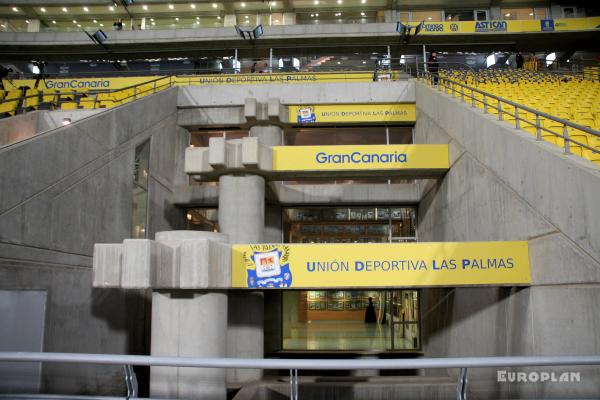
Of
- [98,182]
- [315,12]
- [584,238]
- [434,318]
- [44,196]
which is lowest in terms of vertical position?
[434,318]

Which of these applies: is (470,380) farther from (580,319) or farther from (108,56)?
(108,56)

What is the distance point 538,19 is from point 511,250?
2848cm

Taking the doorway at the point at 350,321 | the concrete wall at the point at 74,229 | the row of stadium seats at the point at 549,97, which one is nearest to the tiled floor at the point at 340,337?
the doorway at the point at 350,321

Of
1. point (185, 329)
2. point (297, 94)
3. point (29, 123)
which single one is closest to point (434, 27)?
point (297, 94)

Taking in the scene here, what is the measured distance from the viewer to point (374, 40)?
32.1 meters

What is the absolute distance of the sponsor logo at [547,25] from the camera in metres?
31.2

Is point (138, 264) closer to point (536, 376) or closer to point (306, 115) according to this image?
point (536, 376)

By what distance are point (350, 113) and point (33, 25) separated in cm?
2733

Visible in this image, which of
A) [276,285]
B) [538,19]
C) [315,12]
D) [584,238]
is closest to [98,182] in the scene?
[276,285]

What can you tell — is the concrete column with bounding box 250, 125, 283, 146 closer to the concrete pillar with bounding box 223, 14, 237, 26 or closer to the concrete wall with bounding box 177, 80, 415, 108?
the concrete wall with bounding box 177, 80, 415, 108

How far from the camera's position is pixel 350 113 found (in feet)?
71.2

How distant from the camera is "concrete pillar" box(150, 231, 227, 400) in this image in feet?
30.8

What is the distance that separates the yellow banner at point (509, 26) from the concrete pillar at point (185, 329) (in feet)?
86.2

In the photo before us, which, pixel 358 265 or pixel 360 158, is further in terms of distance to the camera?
pixel 360 158
